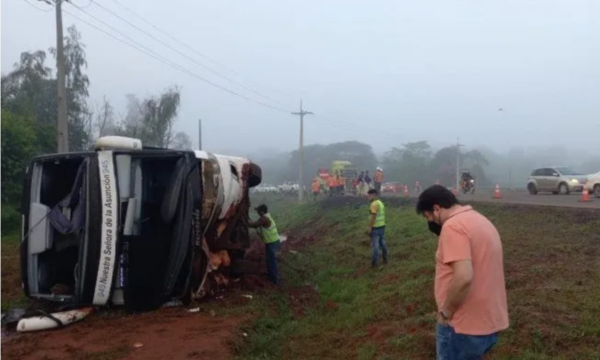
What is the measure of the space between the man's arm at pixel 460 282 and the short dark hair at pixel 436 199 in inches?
18.8

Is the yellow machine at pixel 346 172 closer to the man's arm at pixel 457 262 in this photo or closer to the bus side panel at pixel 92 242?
the bus side panel at pixel 92 242

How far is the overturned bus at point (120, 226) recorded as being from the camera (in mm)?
7805

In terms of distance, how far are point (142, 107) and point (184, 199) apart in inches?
1400

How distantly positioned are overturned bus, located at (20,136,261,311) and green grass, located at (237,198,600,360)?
136 centimetres

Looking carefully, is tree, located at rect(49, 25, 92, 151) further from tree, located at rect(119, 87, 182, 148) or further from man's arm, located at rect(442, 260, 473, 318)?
man's arm, located at rect(442, 260, 473, 318)

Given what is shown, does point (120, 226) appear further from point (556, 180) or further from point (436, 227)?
point (556, 180)

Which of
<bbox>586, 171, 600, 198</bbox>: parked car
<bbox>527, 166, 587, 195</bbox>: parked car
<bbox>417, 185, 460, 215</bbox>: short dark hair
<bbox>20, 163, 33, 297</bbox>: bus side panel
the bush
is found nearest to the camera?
<bbox>417, 185, 460, 215</bbox>: short dark hair

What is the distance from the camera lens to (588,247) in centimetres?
1130

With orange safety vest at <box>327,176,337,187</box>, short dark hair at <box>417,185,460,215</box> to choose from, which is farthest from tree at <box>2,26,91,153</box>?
short dark hair at <box>417,185,460,215</box>

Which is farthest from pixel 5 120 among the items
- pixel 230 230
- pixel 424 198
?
pixel 424 198

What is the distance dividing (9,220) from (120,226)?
13.3 m

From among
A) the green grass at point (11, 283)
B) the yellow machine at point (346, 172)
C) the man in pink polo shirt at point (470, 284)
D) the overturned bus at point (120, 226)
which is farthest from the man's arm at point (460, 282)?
the yellow machine at point (346, 172)

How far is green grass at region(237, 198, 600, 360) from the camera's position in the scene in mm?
6398

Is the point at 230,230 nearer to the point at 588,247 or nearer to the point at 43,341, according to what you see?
the point at 43,341
